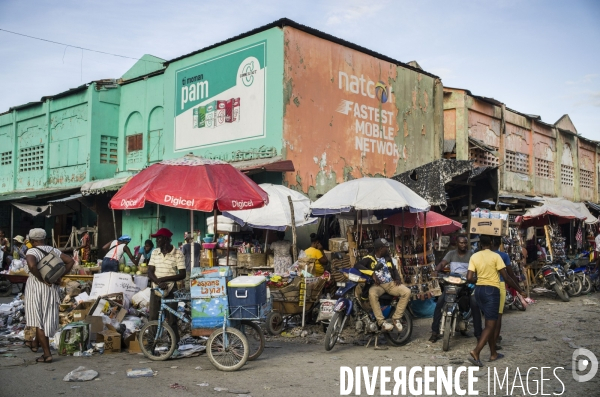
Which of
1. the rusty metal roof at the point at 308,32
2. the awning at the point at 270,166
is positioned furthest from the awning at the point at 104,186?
the awning at the point at 270,166

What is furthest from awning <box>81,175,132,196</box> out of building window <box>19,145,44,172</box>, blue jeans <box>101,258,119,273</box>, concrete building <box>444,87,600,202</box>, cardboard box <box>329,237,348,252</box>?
concrete building <box>444,87,600,202</box>

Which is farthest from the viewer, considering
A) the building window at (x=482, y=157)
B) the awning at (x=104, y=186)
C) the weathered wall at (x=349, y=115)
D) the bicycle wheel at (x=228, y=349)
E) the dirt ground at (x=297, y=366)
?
the building window at (x=482, y=157)

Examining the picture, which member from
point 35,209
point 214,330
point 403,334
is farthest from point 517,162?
point 214,330

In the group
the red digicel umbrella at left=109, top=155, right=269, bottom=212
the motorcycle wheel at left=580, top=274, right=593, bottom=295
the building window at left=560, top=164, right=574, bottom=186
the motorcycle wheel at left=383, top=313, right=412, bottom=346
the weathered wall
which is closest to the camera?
the red digicel umbrella at left=109, top=155, right=269, bottom=212

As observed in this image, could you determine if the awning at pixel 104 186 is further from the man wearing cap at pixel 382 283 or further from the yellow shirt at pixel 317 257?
the man wearing cap at pixel 382 283

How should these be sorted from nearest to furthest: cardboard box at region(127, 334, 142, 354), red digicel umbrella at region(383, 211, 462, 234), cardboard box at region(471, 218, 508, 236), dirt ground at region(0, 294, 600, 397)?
dirt ground at region(0, 294, 600, 397)
cardboard box at region(127, 334, 142, 354)
red digicel umbrella at region(383, 211, 462, 234)
cardboard box at region(471, 218, 508, 236)

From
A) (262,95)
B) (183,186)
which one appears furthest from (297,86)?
(183,186)

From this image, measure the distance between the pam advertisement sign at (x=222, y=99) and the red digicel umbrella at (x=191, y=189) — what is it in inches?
281

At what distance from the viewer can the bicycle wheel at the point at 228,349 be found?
716 cm

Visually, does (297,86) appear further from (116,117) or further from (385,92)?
(116,117)

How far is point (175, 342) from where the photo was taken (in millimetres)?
7633

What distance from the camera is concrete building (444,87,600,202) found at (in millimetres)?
21234

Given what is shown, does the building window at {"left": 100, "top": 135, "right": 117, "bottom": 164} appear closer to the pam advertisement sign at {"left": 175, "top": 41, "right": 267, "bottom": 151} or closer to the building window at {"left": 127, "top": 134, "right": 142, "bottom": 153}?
the building window at {"left": 127, "top": 134, "right": 142, "bottom": 153}

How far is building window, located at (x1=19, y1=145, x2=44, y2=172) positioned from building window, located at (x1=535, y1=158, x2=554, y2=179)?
2208 centimetres
